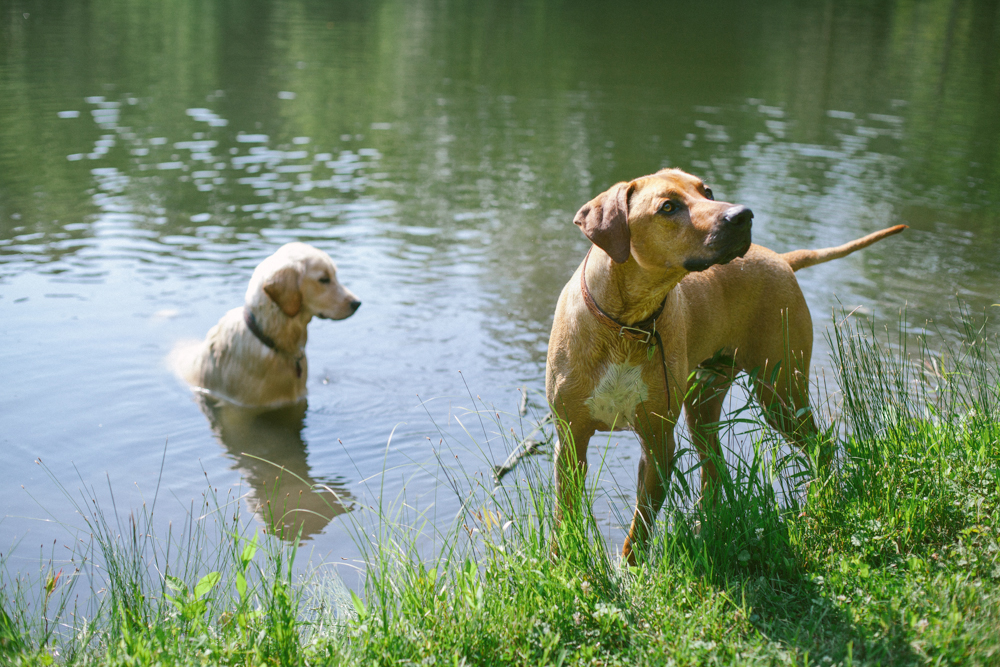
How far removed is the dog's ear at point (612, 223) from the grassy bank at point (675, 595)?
42.7 inches

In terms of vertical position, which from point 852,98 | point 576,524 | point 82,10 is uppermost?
point 82,10

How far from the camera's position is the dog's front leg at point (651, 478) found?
3661mm

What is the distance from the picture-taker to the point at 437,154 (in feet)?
43.5

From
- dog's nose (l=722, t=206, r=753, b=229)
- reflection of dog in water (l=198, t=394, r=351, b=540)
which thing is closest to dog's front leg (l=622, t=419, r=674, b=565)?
dog's nose (l=722, t=206, r=753, b=229)

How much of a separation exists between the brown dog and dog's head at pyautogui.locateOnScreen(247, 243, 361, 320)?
269cm

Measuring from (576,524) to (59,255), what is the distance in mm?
7592

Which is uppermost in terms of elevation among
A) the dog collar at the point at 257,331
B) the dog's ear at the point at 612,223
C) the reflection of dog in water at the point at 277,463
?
the dog's ear at the point at 612,223

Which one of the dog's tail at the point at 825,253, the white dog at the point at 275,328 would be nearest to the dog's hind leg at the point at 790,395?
the dog's tail at the point at 825,253

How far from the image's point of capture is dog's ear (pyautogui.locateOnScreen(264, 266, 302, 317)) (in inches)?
232

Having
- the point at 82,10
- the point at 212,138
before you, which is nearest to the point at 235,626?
the point at 212,138

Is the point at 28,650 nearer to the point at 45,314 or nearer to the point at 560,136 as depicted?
the point at 45,314

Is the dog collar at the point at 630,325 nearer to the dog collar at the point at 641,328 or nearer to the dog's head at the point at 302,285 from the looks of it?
the dog collar at the point at 641,328

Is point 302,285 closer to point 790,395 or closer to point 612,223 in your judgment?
point 612,223

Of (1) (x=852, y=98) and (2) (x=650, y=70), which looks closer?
(1) (x=852, y=98)
